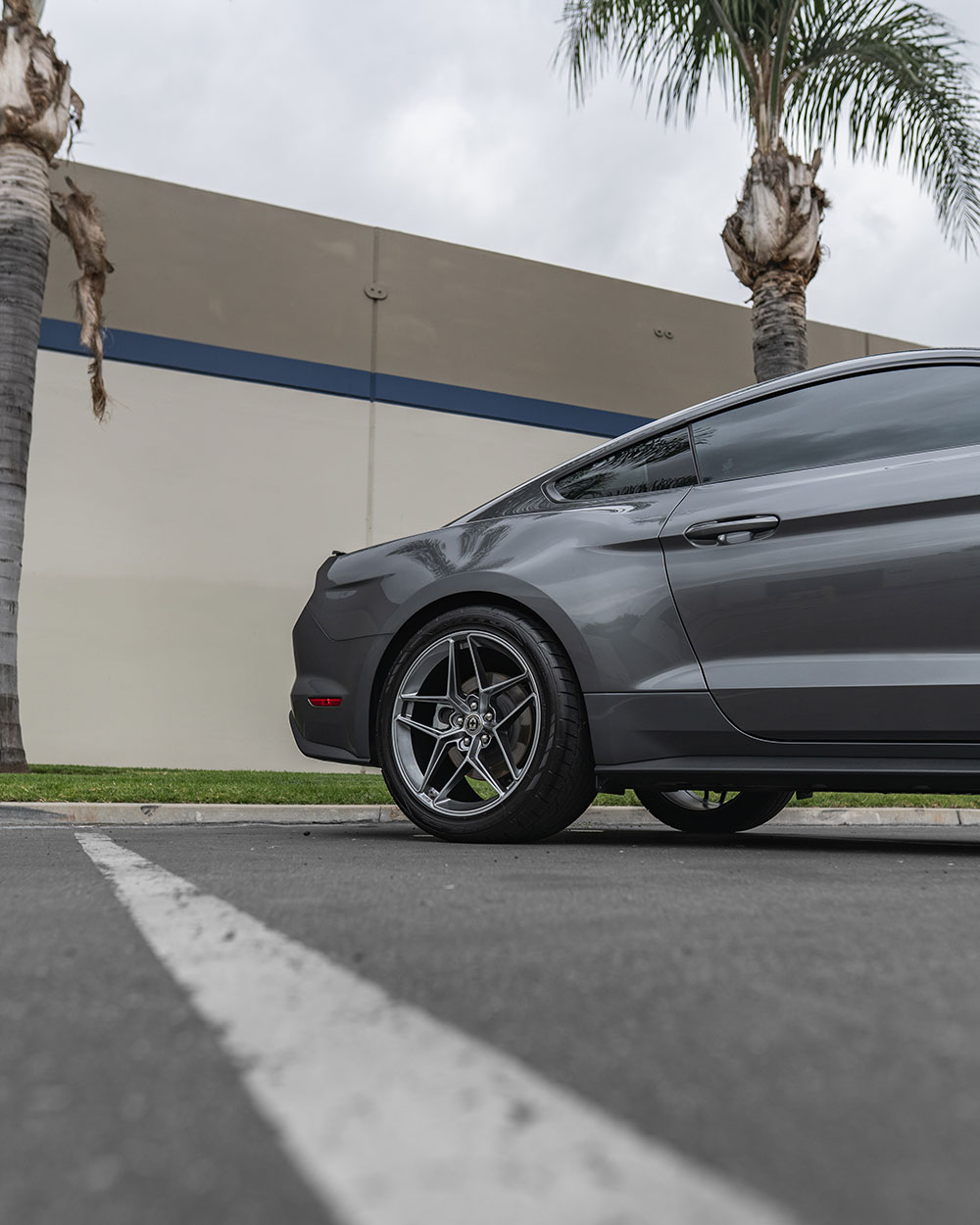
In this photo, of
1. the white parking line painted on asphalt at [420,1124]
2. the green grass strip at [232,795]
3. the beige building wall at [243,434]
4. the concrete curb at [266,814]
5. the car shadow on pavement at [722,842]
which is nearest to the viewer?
the white parking line painted on asphalt at [420,1124]

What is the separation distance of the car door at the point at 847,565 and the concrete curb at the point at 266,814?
2.51 meters

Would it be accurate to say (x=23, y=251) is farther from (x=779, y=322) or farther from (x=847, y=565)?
(x=847, y=565)

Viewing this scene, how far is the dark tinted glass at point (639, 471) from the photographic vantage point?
4047mm

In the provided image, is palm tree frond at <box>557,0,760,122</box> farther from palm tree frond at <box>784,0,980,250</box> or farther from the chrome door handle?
the chrome door handle

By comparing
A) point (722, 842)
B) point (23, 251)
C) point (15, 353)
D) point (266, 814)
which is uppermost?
point (23, 251)

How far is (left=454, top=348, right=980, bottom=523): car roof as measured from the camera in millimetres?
3805

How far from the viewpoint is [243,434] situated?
13.6 metres

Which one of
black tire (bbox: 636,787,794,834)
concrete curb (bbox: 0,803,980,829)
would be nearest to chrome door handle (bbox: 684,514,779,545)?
black tire (bbox: 636,787,794,834)

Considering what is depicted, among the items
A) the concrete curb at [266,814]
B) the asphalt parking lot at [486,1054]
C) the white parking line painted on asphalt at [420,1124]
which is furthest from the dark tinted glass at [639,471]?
the white parking line painted on asphalt at [420,1124]

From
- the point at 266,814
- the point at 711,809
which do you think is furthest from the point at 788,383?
the point at 266,814

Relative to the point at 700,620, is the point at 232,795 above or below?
below

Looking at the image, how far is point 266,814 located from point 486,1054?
16.6ft

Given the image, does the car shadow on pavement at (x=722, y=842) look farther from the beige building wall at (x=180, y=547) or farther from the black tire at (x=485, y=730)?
the beige building wall at (x=180, y=547)

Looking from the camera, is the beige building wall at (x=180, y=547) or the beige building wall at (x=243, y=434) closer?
the beige building wall at (x=180, y=547)
